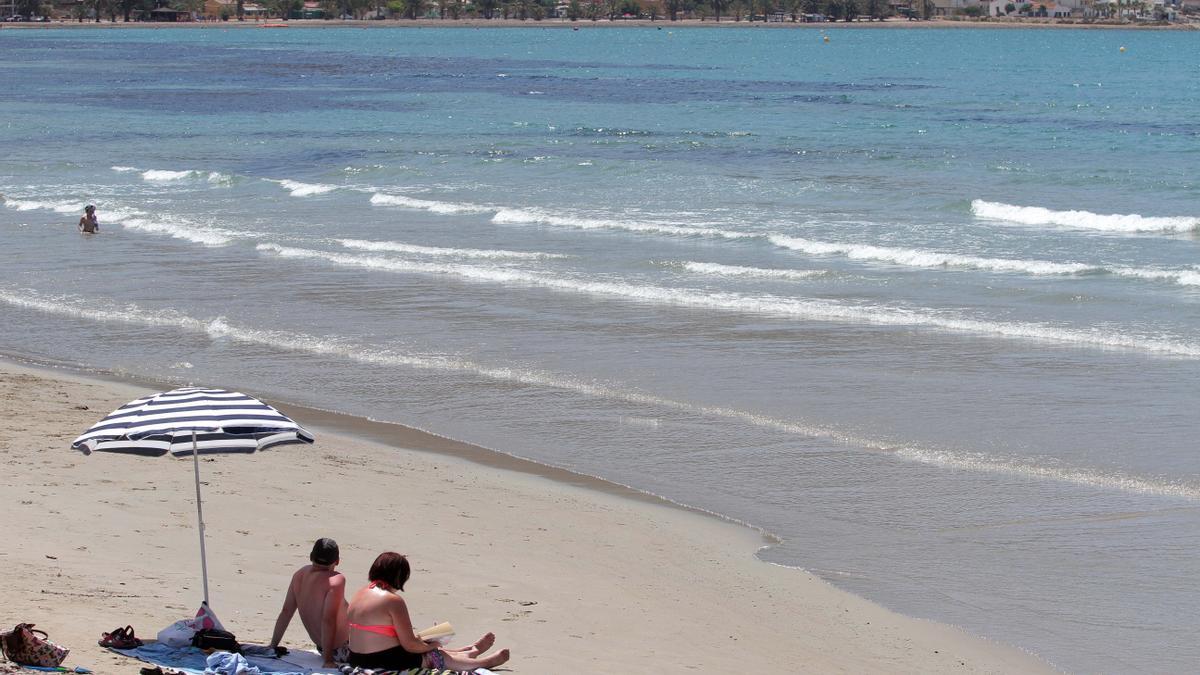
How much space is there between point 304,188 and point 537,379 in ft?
67.2

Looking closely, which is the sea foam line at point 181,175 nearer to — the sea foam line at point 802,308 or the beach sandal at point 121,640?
the sea foam line at point 802,308

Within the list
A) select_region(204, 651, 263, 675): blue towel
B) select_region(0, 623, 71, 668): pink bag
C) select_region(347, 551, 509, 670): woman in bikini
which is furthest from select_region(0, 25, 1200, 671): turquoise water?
select_region(0, 623, 71, 668): pink bag

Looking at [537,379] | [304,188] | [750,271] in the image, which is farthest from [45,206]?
[537,379]

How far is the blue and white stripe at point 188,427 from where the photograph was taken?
25.1ft

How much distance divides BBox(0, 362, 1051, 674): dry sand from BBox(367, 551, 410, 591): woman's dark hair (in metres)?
0.75

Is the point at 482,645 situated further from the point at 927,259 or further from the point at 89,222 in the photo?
the point at 89,222

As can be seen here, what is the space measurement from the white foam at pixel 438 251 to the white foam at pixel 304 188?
26.8 ft

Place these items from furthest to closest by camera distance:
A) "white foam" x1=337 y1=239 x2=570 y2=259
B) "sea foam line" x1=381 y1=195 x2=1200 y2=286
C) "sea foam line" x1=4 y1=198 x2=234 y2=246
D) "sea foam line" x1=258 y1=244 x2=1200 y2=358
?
"sea foam line" x1=4 y1=198 x2=234 y2=246 < "white foam" x1=337 y1=239 x2=570 y2=259 < "sea foam line" x1=381 y1=195 x2=1200 y2=286 < "sea foam line" x1=258 y1=244 x2=1200 y2=358

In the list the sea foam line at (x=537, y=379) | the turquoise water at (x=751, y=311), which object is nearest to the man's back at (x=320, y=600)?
the turquoise water at (x=751, y=311)

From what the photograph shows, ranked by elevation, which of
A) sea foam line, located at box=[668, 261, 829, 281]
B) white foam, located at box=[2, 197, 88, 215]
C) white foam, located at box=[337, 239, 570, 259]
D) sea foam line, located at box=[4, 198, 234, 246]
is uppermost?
sea foam line, located at box=[668, 261, 829, 281]

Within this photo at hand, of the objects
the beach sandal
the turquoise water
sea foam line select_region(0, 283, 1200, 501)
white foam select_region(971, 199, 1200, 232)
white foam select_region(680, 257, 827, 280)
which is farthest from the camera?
white foam select_region(971, 199, 1200, 232)

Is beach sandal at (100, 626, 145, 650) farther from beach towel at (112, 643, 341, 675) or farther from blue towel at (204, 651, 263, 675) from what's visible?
blue towel at (204, 651, 263, 675)

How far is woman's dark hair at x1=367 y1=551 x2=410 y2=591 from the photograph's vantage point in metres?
7.56

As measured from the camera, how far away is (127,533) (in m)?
9.56
